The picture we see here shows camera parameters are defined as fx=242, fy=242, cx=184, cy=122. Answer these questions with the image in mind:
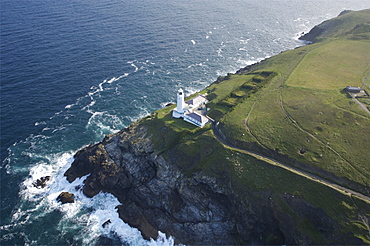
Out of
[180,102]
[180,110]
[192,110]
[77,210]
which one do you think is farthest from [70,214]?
[192,110]

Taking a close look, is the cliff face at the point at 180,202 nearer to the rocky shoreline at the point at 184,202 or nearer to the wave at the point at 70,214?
the rocky shoreline at the point at 184,202

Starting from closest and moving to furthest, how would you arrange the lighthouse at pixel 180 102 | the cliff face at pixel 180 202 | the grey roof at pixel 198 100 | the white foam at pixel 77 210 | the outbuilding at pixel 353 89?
the cliff face at pixel 180 202 < the white foam at pixel 77 210 < the lighthouse at pixel 180 102 < the outbuilding at pixel 353 89 < the grey roof at pixel 198 100

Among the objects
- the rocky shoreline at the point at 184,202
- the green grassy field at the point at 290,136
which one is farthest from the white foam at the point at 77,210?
the green grassy field at the point at 290,136

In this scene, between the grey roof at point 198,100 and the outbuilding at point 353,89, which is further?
the grey roof at point 198,100

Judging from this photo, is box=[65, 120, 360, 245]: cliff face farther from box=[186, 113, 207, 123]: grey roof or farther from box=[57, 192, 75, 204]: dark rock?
box=[186, 113, 207, 123]: grey roof

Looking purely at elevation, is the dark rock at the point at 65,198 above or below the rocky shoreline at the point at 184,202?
below

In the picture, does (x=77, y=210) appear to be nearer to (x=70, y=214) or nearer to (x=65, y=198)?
(x=70, y=214)

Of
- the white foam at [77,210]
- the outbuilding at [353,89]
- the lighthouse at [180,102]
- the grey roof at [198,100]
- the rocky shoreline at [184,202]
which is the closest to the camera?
the rocky shoreline at [184,202]

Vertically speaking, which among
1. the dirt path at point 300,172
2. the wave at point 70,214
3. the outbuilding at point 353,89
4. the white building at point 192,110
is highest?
the outbuilding at point 353,89
